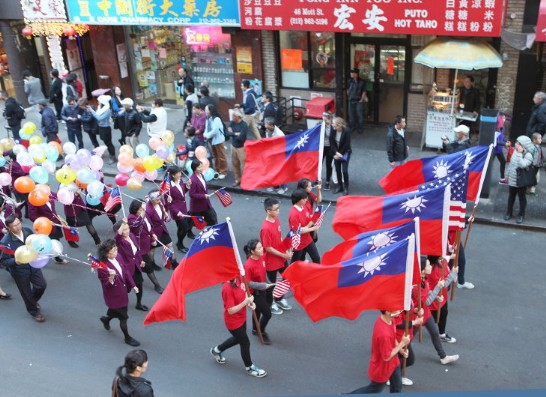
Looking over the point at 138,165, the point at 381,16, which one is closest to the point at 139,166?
the point at 138,165

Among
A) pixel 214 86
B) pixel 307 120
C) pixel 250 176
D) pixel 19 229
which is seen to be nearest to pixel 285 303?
pixel 250 176

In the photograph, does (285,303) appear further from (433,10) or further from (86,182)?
(433,10)

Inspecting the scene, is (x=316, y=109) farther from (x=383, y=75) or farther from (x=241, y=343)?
(x=241, y=343)

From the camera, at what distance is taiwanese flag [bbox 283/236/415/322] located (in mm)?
6898

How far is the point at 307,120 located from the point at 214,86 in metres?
3.36

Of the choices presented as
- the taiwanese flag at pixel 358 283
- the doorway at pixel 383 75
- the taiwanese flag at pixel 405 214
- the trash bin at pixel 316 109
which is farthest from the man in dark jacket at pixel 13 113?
the taiwanese flag at pixel 358 283

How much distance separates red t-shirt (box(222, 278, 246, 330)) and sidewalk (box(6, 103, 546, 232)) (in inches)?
227

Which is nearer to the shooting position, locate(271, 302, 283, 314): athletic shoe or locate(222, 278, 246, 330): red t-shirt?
locate(222, 278, 246, 330): red t-shirt

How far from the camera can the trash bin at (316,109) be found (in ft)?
51.9

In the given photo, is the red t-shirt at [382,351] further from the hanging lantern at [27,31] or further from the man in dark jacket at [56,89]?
the hanging lantern at [27,31]

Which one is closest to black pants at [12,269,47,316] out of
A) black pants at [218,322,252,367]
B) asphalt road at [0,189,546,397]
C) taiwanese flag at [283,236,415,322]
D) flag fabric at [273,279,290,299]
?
asphalt road at [0,189,546,397]

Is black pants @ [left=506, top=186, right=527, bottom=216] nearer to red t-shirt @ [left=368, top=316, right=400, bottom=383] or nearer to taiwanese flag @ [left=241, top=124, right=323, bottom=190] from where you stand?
taiwanese flag @ [left=241, top=124, right=323, bottom=190]

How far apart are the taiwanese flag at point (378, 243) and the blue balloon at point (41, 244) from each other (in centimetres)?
413

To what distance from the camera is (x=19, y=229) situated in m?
9.46
